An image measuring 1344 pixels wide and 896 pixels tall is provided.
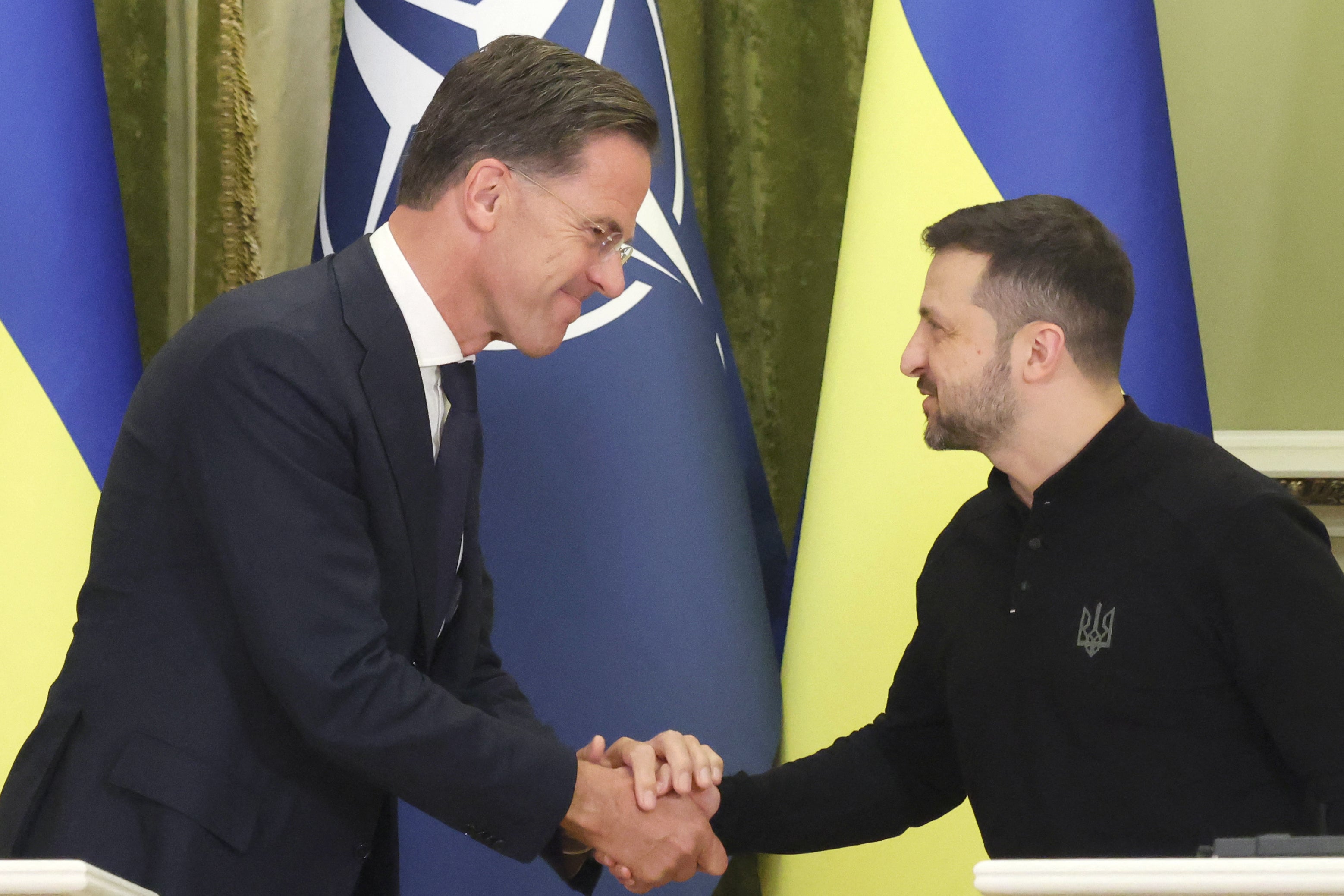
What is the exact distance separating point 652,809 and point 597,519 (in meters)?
0.46

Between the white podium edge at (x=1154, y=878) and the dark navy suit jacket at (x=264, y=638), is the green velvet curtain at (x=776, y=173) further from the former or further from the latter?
the white podium edge at (x=1154, y=878)

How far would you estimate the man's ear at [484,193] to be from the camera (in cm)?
153

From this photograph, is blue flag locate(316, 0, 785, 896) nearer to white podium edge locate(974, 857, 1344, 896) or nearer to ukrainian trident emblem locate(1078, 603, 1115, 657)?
ukrainian trident emblem locate(1078, 603, 1115, 657)

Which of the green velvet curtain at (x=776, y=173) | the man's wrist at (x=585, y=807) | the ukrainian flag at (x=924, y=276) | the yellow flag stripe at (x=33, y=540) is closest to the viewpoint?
the man's wrist at (x=585, y=807)

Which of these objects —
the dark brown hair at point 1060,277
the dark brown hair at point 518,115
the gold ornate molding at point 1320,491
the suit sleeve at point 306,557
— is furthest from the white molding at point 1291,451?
the suit sleeve at point 306,557

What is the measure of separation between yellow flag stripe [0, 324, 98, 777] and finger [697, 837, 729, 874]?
1.00 meters

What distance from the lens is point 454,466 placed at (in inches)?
60.0

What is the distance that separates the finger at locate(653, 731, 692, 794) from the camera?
1768 mm

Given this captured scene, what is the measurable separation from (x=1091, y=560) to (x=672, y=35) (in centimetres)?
165

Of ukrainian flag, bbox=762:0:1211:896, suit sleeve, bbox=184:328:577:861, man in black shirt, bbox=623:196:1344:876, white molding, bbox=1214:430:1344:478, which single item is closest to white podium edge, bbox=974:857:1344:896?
man in black shirt, bbox=623:196:1344:876

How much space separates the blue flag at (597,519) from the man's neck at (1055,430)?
55cm

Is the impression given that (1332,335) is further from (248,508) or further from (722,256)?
(248,508)

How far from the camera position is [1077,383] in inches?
64.9

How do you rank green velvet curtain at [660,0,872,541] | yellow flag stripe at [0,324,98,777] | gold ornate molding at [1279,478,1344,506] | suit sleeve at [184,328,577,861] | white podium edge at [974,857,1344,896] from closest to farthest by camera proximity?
white podium edge at [974,857,1344,896] → suit sleeve at [184,328,577,861] → yellow flag stripe at [0,324,98,777] → gold ornate molding at [1279,478,1344,506] → green velvet curtain at [660,0,872,541]
